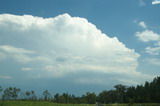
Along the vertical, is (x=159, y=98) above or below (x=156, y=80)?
below

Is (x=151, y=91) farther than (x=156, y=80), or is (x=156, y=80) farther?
(x=156, y=80)

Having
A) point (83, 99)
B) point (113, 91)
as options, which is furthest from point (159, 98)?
point (83, 99)

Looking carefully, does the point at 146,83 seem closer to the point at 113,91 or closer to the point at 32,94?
the point at 113,91

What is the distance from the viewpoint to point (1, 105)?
42.0 meters

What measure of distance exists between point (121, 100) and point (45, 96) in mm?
21407

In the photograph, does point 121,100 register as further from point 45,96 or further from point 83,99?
point 45,96

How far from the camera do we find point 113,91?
82750 mm

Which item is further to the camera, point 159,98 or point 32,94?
point 32,94

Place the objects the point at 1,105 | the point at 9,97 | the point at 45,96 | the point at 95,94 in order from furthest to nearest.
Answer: the point at 95,94
the point at 45,96
the point at 9,97
the point at 1,105

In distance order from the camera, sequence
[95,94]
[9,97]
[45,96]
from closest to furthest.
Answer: [9,97], [45,96], [95,94]

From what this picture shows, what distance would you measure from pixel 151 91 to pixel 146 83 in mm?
8039

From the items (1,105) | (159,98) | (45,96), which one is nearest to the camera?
(1,105)

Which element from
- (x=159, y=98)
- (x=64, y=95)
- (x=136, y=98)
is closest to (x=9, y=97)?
(x=64, y=95)

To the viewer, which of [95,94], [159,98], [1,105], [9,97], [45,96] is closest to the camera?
[1,105]
